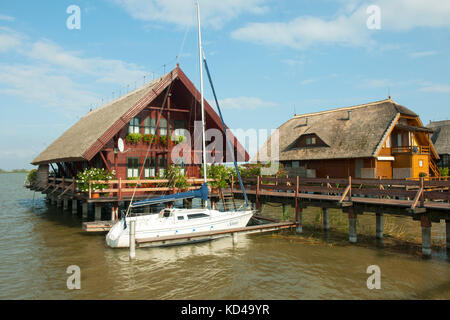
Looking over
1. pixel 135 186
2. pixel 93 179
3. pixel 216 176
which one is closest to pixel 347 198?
pixel 216 176

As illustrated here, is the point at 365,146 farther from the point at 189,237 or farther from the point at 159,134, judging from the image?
the point at 189,237

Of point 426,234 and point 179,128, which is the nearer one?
point 426,234

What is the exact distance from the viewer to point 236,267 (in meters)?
13.5

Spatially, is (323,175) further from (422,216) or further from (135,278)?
(135,278)

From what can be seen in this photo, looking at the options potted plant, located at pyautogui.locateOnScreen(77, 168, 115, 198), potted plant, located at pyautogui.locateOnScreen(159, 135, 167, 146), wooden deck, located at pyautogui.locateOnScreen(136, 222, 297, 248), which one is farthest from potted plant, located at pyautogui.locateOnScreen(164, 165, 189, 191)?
wooden deck, located at pyautogui.locateOnScreen(136, 222, 297, 248)

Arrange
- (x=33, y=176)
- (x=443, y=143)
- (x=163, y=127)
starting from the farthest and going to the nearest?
(x=443, y=143) → (x=33, y=176) → (x=163, y=127)

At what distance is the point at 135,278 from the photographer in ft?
39.8

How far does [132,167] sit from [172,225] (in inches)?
328

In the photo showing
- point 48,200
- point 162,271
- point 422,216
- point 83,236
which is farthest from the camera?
point 48,200

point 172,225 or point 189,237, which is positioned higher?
point 172,225

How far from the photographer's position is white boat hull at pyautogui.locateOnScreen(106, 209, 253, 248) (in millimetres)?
15570

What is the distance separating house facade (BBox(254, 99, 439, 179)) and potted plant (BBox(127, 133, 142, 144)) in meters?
18.7

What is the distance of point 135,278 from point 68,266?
144 inches
